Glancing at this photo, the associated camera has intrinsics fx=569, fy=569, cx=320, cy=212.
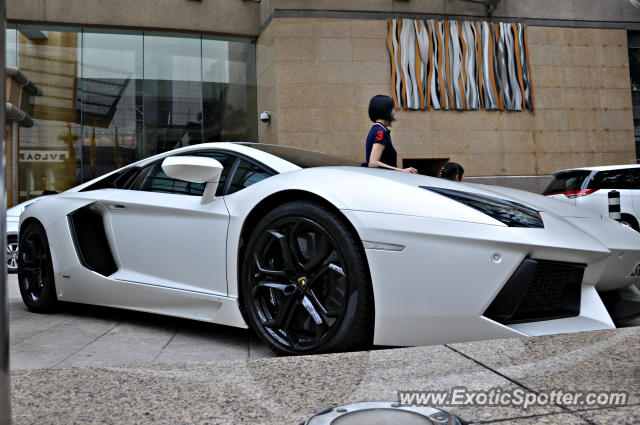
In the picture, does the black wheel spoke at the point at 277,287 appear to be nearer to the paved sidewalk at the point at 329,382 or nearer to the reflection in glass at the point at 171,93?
the paved sidewalk at the point at 329,382

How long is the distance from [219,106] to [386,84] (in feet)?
15.7

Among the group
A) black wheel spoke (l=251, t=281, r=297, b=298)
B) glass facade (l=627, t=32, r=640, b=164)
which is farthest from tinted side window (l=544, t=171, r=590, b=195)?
glass facade (l=627, t=32, r=640, b=164)

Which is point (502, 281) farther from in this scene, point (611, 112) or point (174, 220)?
point (611, 112)

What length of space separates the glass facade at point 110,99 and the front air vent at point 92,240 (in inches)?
478

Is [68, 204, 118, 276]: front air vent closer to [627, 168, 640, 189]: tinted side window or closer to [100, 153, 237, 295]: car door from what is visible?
[100, 153, 237, 295]: car door

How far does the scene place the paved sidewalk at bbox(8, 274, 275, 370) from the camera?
111 inches

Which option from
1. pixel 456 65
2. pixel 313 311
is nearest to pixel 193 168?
pixel 313 311

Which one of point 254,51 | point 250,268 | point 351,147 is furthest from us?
point 254,51

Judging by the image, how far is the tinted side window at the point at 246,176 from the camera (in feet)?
9.96

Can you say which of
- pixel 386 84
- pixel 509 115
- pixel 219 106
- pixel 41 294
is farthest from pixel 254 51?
pixel 41 294

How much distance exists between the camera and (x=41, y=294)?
13.5ft

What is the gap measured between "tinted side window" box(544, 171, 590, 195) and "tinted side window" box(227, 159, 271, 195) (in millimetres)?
8424

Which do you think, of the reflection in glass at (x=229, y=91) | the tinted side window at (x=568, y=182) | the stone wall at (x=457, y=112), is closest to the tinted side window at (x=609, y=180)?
the tinted side window at (x=568, y=182)

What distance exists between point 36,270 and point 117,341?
55.1 inches
